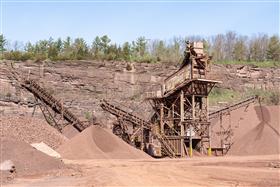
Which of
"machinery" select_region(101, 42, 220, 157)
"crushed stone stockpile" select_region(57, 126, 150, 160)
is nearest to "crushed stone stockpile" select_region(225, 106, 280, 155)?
"machinery" select_region(101, 42, 220, 157)

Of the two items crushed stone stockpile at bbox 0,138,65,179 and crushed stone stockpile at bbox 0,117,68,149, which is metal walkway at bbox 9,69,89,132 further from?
crushed stone stockpile at bbox 0,138,65,179

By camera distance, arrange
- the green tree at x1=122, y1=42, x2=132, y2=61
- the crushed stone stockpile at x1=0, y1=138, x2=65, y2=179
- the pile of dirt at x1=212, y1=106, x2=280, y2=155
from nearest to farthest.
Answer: the crushed stone stockpile at x1=0, y1=138, x2=65, y2=179, the pile of dirt at x1=212, y1=106, x2=280, y2=155, the green tree at x1=122, y1=42, x2=132, y2=61

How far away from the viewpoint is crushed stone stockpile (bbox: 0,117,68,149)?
25.3 metres

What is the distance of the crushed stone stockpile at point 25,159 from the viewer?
1666 centimetres

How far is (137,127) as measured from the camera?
31.9m

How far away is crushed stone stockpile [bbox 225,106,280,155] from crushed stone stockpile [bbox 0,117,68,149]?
13.0 m

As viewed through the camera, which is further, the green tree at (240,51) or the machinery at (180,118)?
the green tree at (240,51)

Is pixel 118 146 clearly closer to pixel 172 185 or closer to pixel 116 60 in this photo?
pixel 172 185

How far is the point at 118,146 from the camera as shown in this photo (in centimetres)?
2633

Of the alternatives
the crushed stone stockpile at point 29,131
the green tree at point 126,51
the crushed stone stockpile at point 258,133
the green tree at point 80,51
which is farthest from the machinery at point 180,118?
the green tree at point 126,51

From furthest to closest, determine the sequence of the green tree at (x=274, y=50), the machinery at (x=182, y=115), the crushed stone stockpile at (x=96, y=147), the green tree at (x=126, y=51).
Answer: the green tree at (x=274, y=50)
the green tree at (x=126, y=51)
the machinery at (x=182, y=115)
the crushed stone stockpile at (x=96, y=147)

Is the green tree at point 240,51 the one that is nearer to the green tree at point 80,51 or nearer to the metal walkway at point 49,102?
the green tree at point 80,51

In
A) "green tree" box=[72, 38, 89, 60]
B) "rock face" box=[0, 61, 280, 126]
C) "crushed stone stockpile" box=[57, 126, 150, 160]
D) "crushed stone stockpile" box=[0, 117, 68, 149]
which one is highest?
"green tree" box=[72, 38, 89, 60]

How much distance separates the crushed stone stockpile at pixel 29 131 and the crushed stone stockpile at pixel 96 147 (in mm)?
1507
